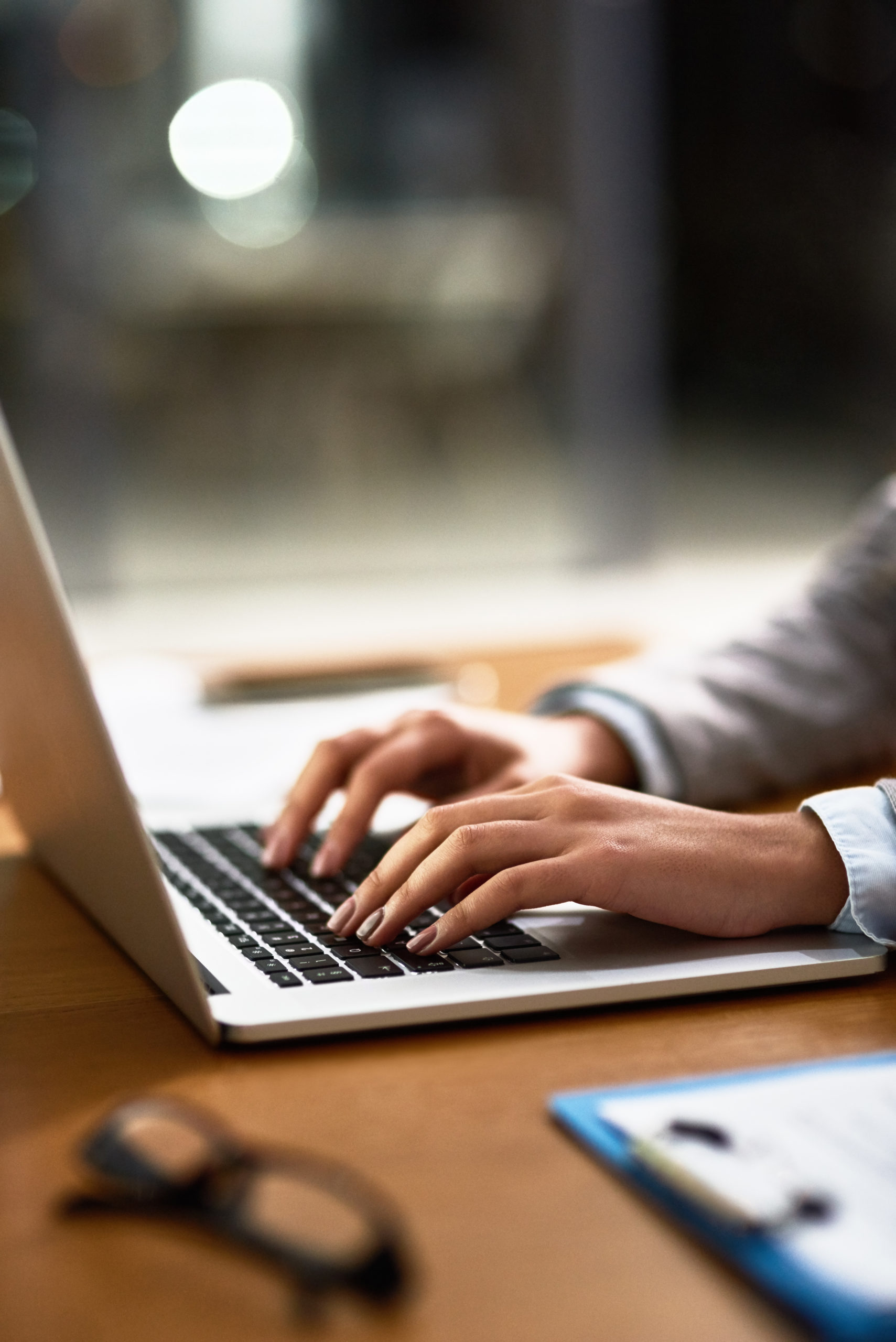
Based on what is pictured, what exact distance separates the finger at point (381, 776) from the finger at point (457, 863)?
0.13m

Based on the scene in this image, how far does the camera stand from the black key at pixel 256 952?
61cm

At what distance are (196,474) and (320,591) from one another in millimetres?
411

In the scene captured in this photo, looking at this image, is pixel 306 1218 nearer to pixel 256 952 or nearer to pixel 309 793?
pixel 256 952

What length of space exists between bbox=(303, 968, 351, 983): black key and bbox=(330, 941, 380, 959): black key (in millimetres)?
16

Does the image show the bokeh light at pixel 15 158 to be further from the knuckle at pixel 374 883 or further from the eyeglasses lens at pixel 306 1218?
the eyeglasses lens at pixel 306 1218

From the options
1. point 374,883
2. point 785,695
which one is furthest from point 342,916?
point 785,695

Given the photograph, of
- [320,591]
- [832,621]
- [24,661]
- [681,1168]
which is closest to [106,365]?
[320,591]

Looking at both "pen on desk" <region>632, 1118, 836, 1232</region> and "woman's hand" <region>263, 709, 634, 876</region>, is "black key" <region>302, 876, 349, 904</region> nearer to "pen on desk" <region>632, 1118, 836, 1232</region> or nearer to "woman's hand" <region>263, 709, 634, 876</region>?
"woman's hand" <region>263, 709, 634, 876</region>

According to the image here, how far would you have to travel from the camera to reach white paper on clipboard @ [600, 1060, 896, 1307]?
0.38m

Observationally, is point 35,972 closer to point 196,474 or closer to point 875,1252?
point 875,1252

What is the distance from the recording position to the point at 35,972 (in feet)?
2.15

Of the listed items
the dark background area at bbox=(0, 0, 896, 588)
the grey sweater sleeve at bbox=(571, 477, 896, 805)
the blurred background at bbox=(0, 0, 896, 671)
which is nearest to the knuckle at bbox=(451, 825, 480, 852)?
the grey sweater sleeve at bbox=(571, 477, 896, 805)

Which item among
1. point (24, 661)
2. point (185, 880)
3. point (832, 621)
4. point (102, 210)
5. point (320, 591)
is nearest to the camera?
point (24, 661)

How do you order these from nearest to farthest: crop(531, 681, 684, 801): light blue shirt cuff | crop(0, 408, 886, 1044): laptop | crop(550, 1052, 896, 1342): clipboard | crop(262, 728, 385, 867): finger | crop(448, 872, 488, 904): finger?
1. crop(550, 1052, 896, 1342): clipboard
2. crop(0, 408, 886, 1044): laptop
3. crop(448, 872, 488, 904): finger
4. crop(262, 728, 385, 867): finger
5. crop(531, 681, 684, 801): light blue shirt cuff
